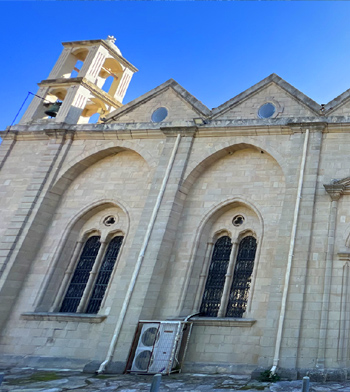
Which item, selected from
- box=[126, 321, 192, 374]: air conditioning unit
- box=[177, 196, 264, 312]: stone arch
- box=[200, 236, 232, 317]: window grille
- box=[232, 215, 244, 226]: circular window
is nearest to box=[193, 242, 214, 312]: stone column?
box=[200, 236, 232, 317]: window grille

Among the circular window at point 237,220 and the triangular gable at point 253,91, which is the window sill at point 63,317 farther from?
the triangular gable at point 253,91

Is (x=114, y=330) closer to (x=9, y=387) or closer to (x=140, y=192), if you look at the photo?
(x=9, y=387)

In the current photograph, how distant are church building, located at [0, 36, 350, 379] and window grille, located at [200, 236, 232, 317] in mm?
49

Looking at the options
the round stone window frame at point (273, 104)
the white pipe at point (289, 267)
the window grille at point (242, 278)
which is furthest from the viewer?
the round stone window frame at point (273, 104)

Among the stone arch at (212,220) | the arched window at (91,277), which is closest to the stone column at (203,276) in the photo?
the stone arch at (212,220)

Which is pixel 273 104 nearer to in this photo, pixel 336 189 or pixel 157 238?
pixel 336 189

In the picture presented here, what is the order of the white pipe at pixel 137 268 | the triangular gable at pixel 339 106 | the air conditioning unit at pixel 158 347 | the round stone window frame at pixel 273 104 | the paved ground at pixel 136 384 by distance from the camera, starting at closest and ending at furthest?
the paved ground at pixel 136 384 → the air conditioning unit at pixel 158 347 → the white pipe at pixel 137 268 → the triangular gable at pixel 339 106 → the round stone window frame at pixel 273 104

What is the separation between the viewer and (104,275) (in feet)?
58.3

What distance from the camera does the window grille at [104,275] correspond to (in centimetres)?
1723

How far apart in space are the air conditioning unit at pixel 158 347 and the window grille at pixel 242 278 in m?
1.88

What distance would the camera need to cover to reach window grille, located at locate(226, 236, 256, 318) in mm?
15527

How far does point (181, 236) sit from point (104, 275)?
334 centimetres

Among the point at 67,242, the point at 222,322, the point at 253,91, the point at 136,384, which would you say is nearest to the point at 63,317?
the point at 67,242

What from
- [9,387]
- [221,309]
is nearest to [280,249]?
[221,309]
